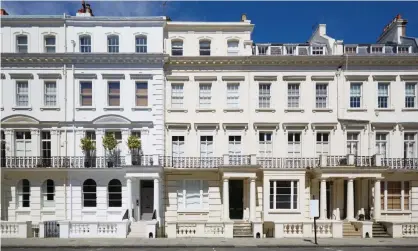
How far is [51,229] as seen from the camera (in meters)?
20.3

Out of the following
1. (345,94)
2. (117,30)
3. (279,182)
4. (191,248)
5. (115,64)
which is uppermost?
(117,30)

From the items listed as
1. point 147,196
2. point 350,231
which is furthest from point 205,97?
point 350,231

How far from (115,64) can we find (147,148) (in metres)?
5.81

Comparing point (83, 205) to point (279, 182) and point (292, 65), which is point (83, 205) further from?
point (292, 65)

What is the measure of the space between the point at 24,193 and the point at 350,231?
20383 mm

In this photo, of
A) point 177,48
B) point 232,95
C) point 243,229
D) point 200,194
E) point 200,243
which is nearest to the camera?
point 200,243

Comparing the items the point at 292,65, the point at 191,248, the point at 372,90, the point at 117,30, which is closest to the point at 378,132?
the point at 372,90

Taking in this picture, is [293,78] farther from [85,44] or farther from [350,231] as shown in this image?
[85,44]

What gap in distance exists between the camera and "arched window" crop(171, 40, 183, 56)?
24.2m

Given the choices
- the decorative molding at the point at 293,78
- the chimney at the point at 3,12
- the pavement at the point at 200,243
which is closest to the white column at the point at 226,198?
the pavement at the point at 200,243

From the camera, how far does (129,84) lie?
2333 cm

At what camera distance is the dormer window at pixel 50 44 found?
23.5m

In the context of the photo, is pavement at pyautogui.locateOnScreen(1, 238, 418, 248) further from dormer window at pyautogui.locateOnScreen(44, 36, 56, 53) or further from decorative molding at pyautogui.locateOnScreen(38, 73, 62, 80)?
dormer window at pyautogui.locateOnScreen(44, 36, 56, 53)

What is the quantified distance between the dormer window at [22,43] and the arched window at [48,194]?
8689 millimetres
